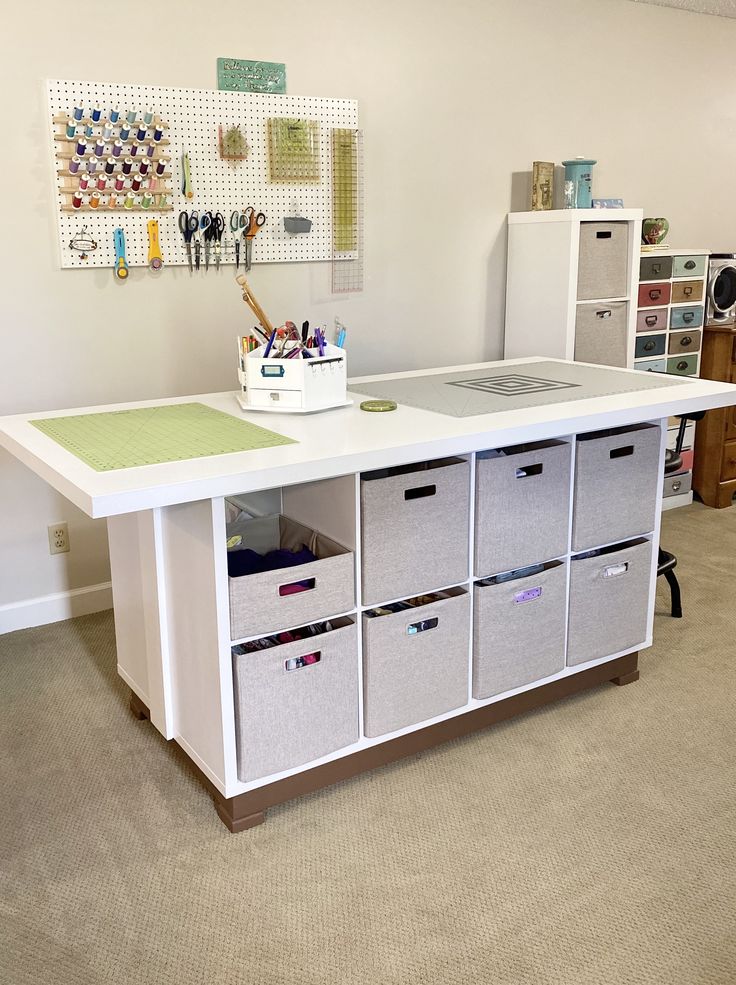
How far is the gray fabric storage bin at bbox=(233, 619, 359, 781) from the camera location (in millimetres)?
1965

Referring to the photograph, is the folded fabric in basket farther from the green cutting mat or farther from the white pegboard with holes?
the white pegboard with holes

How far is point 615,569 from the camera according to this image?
8.42 ft

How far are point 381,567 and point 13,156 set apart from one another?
67.7 inches

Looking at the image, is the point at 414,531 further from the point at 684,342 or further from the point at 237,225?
the point at 684,342

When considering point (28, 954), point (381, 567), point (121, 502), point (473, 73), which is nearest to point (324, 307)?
point (473, 73)

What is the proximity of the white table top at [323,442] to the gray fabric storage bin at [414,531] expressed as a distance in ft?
0.40

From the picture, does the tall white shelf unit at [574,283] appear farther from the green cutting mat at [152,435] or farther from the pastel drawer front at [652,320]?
the green cutting mat at [152,435]

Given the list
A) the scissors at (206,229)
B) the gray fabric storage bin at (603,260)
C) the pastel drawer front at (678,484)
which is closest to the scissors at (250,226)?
the scissors at (206,229)

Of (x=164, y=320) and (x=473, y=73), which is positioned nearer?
(x=164, y=320)

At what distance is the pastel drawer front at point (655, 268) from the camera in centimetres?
391

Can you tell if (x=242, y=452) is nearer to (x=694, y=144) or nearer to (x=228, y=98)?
(x=228, y=98)

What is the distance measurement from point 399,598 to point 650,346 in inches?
93.4

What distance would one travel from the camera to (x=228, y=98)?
3059 mm

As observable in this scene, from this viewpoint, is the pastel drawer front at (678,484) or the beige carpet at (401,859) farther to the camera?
the pastel drawer front at (678,484)
